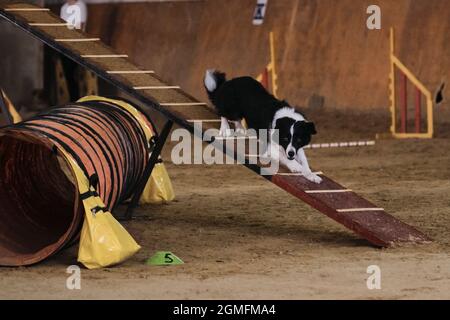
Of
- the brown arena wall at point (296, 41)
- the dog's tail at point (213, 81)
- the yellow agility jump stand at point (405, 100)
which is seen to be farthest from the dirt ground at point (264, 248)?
the brown arena wall at point (296, 41)

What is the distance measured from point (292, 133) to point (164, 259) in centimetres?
166

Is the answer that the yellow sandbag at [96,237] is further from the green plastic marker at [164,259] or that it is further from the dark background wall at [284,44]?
the dark background wall at [284,44]

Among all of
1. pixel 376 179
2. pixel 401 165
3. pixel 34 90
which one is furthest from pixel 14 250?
pixel 34 90

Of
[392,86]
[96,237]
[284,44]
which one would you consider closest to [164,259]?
[96,237]

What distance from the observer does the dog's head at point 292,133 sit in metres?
8.33

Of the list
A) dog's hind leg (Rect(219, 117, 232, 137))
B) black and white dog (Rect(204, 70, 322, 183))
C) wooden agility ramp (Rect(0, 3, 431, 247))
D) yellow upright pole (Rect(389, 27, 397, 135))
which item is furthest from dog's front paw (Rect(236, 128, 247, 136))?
yellow upright pole (Rect(389, 27, 397, 135))

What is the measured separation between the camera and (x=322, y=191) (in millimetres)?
7988

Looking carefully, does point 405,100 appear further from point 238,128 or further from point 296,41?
point 238,128

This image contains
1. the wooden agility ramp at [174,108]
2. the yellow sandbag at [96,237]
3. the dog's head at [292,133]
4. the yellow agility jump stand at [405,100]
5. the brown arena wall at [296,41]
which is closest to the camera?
the yellow sandbag at [96,237]

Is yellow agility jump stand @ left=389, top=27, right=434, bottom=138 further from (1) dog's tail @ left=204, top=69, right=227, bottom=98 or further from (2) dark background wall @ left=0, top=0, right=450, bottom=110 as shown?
(1) dog's tail @ left=204, top=69, right=227, bottom=98

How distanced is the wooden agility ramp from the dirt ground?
17 cm

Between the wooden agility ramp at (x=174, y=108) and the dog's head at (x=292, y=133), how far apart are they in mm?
262

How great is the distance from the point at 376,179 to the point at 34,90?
890 centimetres

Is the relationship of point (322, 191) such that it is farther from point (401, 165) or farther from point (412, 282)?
point (401, 165)
